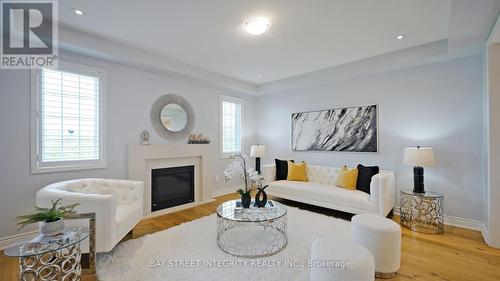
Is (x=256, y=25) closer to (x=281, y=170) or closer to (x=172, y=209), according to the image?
(x=281, y=170)

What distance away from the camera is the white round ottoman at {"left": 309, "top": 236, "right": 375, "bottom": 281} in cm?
162

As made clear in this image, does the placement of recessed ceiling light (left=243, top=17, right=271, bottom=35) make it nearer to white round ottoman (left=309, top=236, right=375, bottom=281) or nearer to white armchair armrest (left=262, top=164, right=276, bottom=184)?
white round ottoman (left=309, top=236, right=375, bottom=281)

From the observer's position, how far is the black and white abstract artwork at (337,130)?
13.7 feet

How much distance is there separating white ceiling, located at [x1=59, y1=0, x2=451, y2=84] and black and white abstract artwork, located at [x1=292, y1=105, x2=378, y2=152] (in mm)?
1067

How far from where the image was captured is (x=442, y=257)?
2451 mm

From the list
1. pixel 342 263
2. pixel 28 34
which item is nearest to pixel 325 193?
pixel 342 263

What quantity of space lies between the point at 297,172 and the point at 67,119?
3.99 metres

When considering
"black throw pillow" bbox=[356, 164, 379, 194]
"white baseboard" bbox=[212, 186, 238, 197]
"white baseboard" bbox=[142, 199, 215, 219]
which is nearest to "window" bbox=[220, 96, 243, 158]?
"white baseboard" bbox=[212, 186, 238, 197]

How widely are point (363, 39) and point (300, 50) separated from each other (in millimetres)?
896

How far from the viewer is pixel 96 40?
121 inches

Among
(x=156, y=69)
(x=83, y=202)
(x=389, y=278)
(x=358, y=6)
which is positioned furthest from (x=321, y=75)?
(x=83, y=202)

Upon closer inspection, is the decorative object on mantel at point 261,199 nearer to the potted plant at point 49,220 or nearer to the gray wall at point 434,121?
the potted plant at point 49,220

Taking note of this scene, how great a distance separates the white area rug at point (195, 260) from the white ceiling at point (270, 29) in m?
2.42

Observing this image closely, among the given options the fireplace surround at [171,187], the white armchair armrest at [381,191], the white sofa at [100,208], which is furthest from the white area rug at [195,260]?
the fireplace surround at [171,187]
